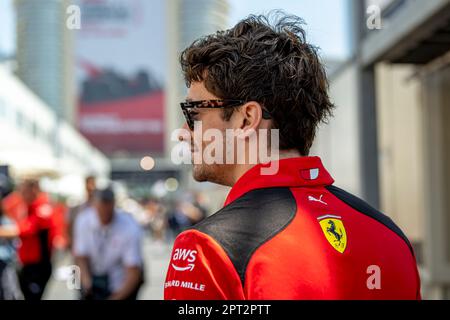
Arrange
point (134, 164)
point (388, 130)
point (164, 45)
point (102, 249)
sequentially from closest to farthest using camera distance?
point (102, 249)
point (388, 130)
point (164, 45)
point (134, 164)

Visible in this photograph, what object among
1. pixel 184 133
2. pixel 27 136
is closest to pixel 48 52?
pixel 27 136

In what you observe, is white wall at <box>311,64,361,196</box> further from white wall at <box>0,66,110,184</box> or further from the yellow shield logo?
the yellow shield logo

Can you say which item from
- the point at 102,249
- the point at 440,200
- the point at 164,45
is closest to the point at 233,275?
the point at 102,249

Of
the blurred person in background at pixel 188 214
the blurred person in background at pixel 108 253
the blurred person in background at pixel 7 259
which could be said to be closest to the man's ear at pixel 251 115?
the blurred person in background at pixel 108 253

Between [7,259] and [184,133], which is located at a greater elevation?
[184,133]

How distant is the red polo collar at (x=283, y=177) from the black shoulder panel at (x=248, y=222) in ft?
0.06

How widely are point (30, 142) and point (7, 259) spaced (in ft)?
83.6

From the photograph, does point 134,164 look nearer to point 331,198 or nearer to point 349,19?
point 349,19

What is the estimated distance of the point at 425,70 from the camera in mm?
8039

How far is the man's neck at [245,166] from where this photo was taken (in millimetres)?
1438

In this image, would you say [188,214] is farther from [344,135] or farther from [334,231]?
[334,231]

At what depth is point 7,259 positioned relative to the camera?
650 centimetres

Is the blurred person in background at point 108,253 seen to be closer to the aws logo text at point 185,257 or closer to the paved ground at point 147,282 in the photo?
the paved ground at point 147,282
